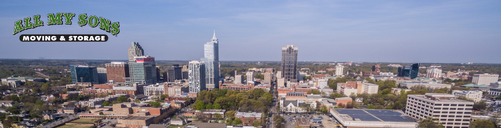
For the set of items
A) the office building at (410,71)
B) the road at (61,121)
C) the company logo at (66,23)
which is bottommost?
the road at (61,121)

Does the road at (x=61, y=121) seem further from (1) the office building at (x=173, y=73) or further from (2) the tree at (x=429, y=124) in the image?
(2) the tree at (x=429, y=124)

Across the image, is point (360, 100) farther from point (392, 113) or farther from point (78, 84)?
point (78, 84)

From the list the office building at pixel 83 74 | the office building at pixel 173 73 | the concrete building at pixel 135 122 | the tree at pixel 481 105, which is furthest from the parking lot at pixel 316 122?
the office building at pixel 83 74

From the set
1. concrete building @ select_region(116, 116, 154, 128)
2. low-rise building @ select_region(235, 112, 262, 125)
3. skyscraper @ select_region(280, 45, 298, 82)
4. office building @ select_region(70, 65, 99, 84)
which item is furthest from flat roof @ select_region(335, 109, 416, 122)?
office building @ select_region(70, 65, 99, 84)

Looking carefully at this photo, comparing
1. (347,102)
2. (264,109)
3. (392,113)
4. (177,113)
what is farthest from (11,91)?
(392,113)

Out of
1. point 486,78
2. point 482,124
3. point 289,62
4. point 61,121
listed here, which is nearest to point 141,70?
point 61,121
